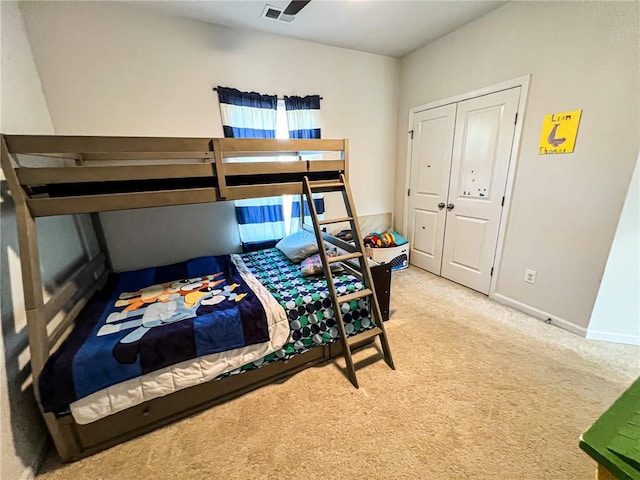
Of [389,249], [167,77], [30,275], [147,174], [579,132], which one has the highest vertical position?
[167,77]

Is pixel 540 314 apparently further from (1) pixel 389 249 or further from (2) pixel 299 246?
(2) pixel 299 246

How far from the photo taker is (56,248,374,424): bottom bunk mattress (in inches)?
52.7

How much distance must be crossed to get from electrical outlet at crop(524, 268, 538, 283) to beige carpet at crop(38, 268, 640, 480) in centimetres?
51

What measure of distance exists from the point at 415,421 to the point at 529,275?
188 cm

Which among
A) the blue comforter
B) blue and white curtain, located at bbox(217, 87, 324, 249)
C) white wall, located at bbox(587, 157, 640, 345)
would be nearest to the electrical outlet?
white wall, located at bbox(587, 157, 640, 345)

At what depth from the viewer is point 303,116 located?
292cm

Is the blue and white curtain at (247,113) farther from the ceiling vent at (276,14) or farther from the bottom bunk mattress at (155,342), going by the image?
the bottom bunk mattress at (155,342)

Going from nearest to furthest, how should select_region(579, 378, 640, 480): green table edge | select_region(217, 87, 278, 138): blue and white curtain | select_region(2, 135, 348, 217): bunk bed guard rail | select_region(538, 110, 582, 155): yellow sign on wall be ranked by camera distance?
select_region(579, 378, 640, 480): green table edge
select_region(2, 135, 348, 217): bunk bed guard rail
select_region(538, 110, 582, 155): yellow sign on wall
select_region(217, 87, 278, 138): blue and white curtain

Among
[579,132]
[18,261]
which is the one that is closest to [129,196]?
[18,261]

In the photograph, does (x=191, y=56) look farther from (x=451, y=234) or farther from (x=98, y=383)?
(x=451, y=234)

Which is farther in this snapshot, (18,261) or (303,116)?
(303,116)

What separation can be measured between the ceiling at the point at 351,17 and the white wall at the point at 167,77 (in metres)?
0.12

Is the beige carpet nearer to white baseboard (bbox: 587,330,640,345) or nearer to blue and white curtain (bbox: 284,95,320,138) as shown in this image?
white baseboard (bbox: 587,330,640,345)

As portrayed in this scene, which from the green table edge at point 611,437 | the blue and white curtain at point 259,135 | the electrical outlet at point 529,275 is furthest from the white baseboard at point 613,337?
the blue and white curtain at point 259,135
